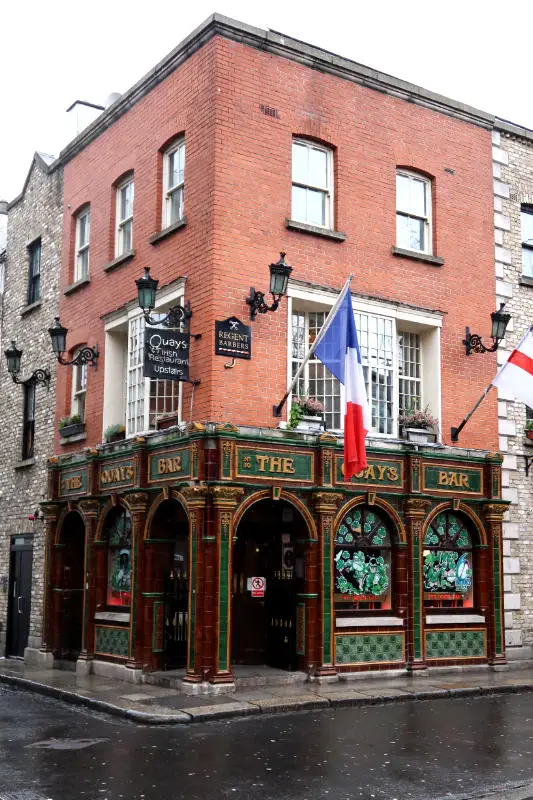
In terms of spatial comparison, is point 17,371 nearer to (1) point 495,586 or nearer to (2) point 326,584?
(2) point 326,584

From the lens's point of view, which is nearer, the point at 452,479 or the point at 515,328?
the point at 452,479

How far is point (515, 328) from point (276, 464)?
272 inches

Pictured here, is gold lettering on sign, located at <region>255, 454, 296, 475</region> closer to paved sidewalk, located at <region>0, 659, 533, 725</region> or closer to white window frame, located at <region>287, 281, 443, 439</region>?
white window frame, located at <region>287, 281, 443, 439</region>

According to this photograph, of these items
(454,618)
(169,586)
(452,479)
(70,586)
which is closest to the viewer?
(169,586)

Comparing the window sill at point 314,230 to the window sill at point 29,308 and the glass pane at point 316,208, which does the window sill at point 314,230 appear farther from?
the window sill at point 29,308

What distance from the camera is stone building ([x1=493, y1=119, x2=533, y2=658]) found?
1839cm

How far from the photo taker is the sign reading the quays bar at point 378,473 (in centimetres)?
1606

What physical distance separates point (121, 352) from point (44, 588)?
519 cm

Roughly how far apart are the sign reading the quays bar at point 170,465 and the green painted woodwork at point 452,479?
462cm

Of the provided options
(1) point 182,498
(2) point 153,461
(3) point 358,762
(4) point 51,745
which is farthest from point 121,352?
(3) point 358,762

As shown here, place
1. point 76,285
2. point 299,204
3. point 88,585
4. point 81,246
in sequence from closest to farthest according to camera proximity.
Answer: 1. point 299,204
2. point 88,585
3. point 76,285
4. point 81,246

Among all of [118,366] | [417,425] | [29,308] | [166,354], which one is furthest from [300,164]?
[29,308]

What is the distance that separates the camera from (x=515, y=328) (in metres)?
19.4

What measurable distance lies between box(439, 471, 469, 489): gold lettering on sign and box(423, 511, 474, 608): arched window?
0.58m
